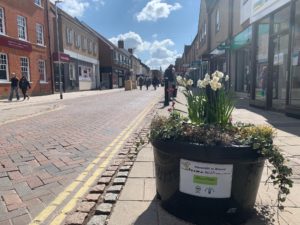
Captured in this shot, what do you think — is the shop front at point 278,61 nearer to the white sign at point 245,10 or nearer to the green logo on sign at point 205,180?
the white sign at point 245,10

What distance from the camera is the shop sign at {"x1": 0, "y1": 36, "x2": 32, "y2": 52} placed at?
22.0m

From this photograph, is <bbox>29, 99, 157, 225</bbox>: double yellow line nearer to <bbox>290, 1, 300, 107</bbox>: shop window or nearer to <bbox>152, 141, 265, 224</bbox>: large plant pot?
<bbox>152, 141, 265, 224</bbox>: large plant pot

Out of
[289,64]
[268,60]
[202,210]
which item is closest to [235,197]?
[202,210]

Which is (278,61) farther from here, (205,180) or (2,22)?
(2,22)

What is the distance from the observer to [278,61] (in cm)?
1198

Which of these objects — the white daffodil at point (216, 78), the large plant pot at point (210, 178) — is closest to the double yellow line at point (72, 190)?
the large plant pot at point (210, 178)

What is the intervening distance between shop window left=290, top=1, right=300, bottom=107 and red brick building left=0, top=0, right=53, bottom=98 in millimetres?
19156

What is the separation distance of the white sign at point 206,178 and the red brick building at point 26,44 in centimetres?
2194

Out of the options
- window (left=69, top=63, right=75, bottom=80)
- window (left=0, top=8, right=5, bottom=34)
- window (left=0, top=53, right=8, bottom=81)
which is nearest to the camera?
window (left=0, top=53, right=8, bottom=81)

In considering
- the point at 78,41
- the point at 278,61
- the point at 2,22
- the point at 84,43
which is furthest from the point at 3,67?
the point at 84,43

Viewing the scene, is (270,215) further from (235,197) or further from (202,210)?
(202,210)

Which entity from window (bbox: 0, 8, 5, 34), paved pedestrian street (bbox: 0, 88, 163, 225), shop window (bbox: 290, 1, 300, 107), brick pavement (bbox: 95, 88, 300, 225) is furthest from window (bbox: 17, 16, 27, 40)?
brick pavement (bbox: 95, 88, 300, 225)

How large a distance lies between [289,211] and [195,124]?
4.45ft

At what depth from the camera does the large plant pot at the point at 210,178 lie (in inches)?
110
